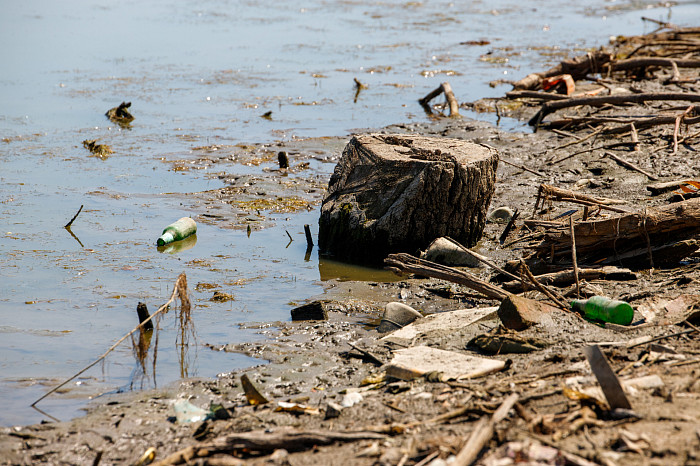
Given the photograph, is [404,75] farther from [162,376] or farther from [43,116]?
[162,376]

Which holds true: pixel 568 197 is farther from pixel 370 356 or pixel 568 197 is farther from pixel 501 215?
pixel 370 356

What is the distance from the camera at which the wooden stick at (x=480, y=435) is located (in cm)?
281

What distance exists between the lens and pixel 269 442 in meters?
3.28

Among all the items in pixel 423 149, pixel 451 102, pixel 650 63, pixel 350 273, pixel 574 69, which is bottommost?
pixel 350 273

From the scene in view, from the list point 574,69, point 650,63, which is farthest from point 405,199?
point 650,63

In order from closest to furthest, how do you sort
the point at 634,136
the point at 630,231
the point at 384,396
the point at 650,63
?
1. the point at 384,396
2. the point at 630,231
3. the point at 634,136
4. the point at 650,63

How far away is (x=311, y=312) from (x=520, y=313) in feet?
5.31

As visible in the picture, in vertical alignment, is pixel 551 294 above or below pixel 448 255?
above

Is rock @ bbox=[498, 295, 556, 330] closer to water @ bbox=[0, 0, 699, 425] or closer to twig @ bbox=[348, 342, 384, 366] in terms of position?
twig @ bbox=[348, 342, 384, 366]

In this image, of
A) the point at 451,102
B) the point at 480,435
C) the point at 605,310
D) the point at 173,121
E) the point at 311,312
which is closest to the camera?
the point at 480,435

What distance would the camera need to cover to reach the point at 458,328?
15.9 ft

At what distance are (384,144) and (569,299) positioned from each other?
2.69 m

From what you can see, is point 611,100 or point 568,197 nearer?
point 568,197

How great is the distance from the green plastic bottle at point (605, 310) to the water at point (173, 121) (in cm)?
224
